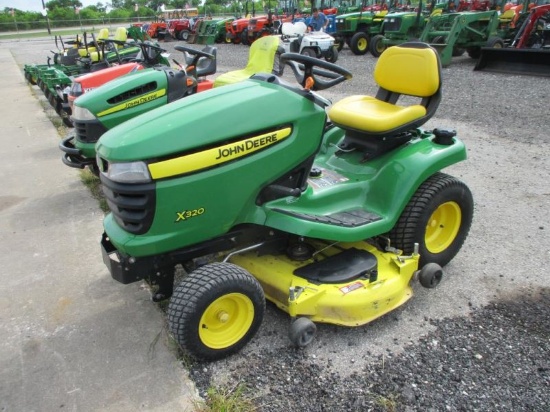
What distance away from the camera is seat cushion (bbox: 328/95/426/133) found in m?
2.75

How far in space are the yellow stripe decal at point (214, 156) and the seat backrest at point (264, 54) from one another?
8.80 ft

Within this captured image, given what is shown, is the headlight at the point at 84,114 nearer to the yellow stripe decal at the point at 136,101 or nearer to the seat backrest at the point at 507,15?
the yellow stripe decal at the point at 136,101

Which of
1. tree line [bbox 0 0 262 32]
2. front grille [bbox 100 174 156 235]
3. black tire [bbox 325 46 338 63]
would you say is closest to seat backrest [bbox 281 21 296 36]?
black tire [bbox 325 46 338 63]

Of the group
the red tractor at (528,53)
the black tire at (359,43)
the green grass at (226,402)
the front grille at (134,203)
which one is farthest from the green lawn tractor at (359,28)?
the green grass at (226,402)

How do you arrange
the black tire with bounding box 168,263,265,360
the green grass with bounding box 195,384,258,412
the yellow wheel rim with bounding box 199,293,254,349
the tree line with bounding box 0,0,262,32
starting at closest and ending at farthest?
1. the green grass with bounding box 195,384,258,412
2. the black tire with bounding box 168,263,265,360
3. the yellow wheel rim with bounding box 199,293,254,349
4. the tree line with bounding box 0,0,262,32

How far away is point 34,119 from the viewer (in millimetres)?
7875

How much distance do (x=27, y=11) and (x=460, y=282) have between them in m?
59.0

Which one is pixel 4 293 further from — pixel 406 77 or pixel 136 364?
pixel 406 77

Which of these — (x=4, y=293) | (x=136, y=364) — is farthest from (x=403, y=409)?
(x=4, y=293)

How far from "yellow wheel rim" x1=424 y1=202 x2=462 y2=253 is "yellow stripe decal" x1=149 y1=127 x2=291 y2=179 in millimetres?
1252

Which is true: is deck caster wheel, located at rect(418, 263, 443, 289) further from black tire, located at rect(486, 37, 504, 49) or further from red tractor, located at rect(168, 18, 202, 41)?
red tractor, located at rect(168, 18, 202, 41)

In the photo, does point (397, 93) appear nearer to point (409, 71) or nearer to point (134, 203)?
point (409, 71)

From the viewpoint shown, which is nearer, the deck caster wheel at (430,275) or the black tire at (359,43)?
the deck caster wheel at (430,275)

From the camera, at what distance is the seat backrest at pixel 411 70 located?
2.88 meters
